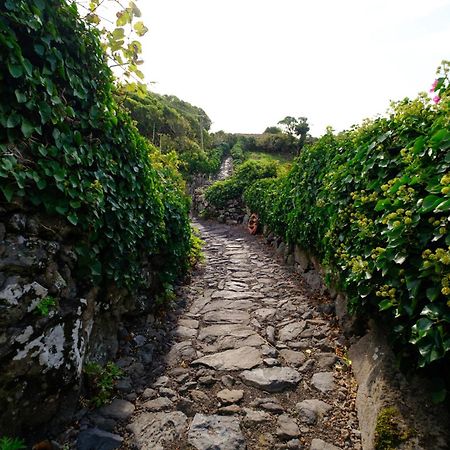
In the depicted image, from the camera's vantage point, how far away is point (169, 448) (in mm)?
2221

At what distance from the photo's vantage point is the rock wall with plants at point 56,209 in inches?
75.7

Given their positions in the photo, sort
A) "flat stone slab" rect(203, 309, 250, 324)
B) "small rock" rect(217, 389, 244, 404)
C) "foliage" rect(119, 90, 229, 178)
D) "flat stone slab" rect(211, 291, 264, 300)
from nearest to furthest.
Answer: "small rock" rect(217, 389, 244, 404), "flat stone slab" rect(203, 309, 250, 324), "flat stone slab" rect(211, 291, 264, 300), "foliage" rect(119, 90, 229, 178)

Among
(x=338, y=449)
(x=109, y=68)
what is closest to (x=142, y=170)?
(x=109, y=68)

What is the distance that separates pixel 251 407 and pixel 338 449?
0.74 meters

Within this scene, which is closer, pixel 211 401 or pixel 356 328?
pixel 211 401

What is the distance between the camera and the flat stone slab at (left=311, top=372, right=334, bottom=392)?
9.34 feet

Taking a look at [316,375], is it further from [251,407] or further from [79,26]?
[79,26]

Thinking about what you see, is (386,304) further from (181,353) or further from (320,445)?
(181,353)

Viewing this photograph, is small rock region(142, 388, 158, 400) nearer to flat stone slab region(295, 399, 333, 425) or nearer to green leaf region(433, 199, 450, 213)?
flat stone slab region(295, 399, 333, 425)

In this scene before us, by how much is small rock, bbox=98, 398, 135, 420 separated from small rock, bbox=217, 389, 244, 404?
0.79m

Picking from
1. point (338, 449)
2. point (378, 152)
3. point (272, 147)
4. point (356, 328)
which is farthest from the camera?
point (272, 147)

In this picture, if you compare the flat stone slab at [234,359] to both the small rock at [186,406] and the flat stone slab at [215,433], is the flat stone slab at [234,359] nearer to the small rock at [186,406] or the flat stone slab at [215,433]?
the small rock at [186,406]

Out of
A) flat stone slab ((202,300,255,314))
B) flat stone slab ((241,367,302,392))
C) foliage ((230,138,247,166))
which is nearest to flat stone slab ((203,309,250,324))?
flat stone slab ((202,300,255,314))

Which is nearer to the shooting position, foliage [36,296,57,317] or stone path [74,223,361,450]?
foliage [36,296,57,317]
